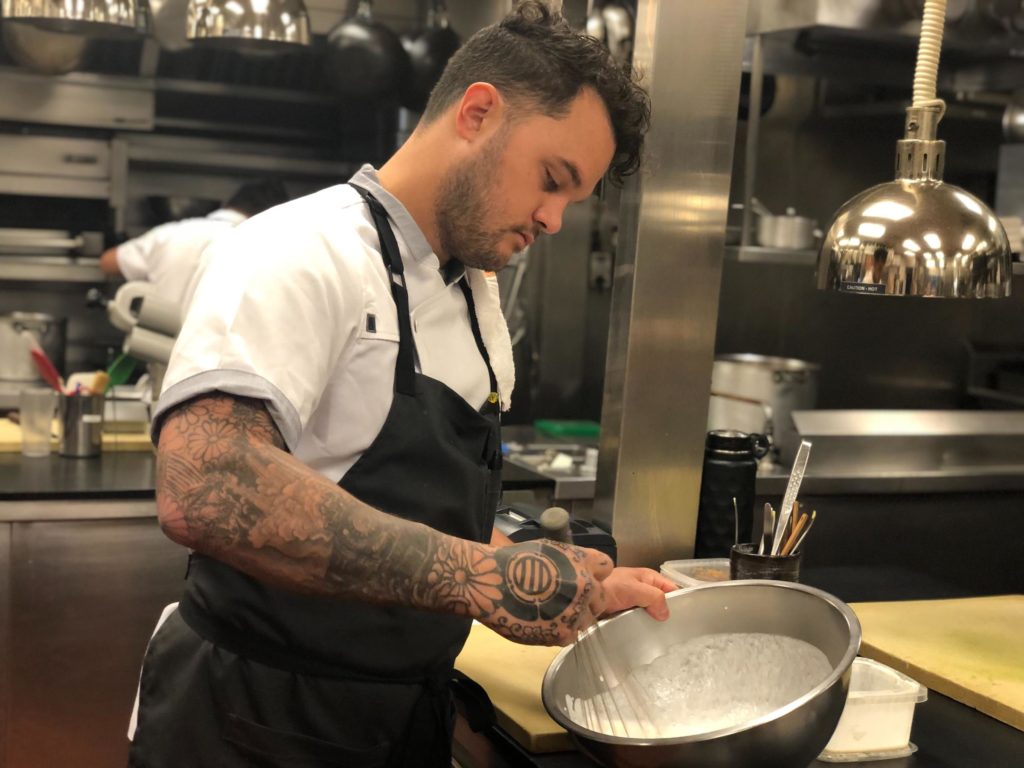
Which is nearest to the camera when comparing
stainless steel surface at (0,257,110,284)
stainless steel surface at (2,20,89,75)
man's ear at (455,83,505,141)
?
man's ear at (455,83,505,141)

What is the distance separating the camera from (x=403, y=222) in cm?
151

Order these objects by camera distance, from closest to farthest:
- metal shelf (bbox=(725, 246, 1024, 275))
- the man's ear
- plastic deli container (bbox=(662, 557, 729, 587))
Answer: the man's ear
plastic deli container (bbox=(662, 557, 729, 587))
metal shelf (bbox=(725, 246, 1024, 275))

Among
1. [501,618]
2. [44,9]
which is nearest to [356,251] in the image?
[501,618]

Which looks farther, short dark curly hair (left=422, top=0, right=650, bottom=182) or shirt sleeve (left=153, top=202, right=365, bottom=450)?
short dark curly hair (left=422, top=0, right=650, bottom=182)

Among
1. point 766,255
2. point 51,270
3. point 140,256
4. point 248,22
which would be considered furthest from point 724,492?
point 51,270

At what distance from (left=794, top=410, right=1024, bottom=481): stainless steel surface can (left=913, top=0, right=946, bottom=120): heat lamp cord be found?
178 cm

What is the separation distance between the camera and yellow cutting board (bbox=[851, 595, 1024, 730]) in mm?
1671

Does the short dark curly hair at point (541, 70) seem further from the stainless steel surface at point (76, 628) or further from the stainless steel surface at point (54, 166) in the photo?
the stainless steel surface at point (54, 166)

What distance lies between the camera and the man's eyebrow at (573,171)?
1472mm

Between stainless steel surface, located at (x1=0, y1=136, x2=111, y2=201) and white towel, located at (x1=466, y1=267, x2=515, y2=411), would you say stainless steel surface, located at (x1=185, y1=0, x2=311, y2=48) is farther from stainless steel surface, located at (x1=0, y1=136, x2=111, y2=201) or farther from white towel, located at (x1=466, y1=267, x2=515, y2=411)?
white towel, located at (x1=466, y1=267, x2=515, y2=411)

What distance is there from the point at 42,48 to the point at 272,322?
3969 mm

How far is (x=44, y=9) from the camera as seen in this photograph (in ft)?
10.2

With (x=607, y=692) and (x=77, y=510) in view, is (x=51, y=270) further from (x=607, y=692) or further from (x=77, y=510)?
(x=607, y=692)

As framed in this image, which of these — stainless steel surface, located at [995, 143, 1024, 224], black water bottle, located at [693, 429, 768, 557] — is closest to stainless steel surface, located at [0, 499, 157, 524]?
black water bottle, located at [693, 429, 768, 557]
